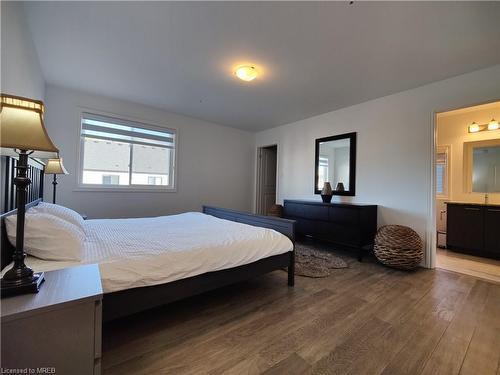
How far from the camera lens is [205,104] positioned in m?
4.09

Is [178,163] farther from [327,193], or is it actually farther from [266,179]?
[327,193]

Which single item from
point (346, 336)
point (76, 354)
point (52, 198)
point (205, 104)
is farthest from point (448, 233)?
point (52, 198)

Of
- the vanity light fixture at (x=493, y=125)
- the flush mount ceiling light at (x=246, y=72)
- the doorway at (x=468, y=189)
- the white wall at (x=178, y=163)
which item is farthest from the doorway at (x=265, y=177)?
the vanity light fixture at (x=493, y=125)

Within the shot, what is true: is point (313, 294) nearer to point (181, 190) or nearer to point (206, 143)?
point (181, 190)

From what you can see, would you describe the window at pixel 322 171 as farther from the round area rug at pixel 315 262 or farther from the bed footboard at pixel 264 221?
the bed footboard at pixel 264 221

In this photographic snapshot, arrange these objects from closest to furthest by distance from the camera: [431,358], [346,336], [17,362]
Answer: [17,362] → [431,358] → [346,336]

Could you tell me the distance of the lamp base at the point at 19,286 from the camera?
2.97 feet

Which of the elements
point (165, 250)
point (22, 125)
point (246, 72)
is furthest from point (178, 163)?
point (22, 125)

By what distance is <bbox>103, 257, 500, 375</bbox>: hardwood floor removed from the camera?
138 centimetres

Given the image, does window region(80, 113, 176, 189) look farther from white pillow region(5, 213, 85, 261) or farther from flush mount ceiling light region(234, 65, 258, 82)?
white pillow region(5, 213, 85, 261)

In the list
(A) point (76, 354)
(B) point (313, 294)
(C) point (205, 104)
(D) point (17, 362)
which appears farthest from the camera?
(C) point (205, 104)

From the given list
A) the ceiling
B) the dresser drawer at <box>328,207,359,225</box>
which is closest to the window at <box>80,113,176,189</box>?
the ceiling

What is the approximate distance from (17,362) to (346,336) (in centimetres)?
183

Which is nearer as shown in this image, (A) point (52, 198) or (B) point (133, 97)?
(A) point (52, 198)
